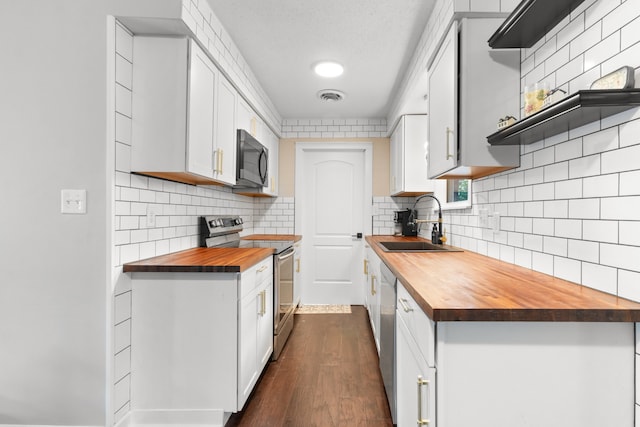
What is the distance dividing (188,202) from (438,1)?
2.09 meters

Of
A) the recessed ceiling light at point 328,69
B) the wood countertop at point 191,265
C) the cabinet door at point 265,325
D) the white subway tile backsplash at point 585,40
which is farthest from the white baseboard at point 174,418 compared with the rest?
the recessed ceiling light at point 328,69

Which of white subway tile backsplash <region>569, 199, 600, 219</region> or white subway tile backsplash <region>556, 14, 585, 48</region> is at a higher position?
white subway tile backsplash <region>556, 14, 585, 48</region>

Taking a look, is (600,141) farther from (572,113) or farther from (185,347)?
(185,347)

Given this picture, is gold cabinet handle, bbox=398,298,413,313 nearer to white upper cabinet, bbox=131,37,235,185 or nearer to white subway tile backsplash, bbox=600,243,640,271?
white subway tile backsplash, bbox=600,243,640,271

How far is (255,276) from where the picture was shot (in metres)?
1.99

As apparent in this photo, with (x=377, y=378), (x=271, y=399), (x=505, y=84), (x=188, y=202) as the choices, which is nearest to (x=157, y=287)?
(x=188, y=202)

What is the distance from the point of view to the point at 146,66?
69.5 inches

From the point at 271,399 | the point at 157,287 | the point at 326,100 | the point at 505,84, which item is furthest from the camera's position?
the point at 326,100

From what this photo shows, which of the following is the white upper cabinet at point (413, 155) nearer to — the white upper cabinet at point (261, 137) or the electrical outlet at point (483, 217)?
the electrical outlet at point (483, 217)

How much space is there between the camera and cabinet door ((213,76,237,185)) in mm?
2170

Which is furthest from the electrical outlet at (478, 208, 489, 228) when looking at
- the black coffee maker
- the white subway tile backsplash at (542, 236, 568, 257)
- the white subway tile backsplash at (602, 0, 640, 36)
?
the black coffee maker

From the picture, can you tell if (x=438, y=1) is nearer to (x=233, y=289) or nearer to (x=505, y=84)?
(x=505, y=84)

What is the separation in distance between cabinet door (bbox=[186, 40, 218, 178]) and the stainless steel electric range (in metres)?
0.71

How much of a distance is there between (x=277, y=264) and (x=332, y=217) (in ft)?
Result: 5.77
